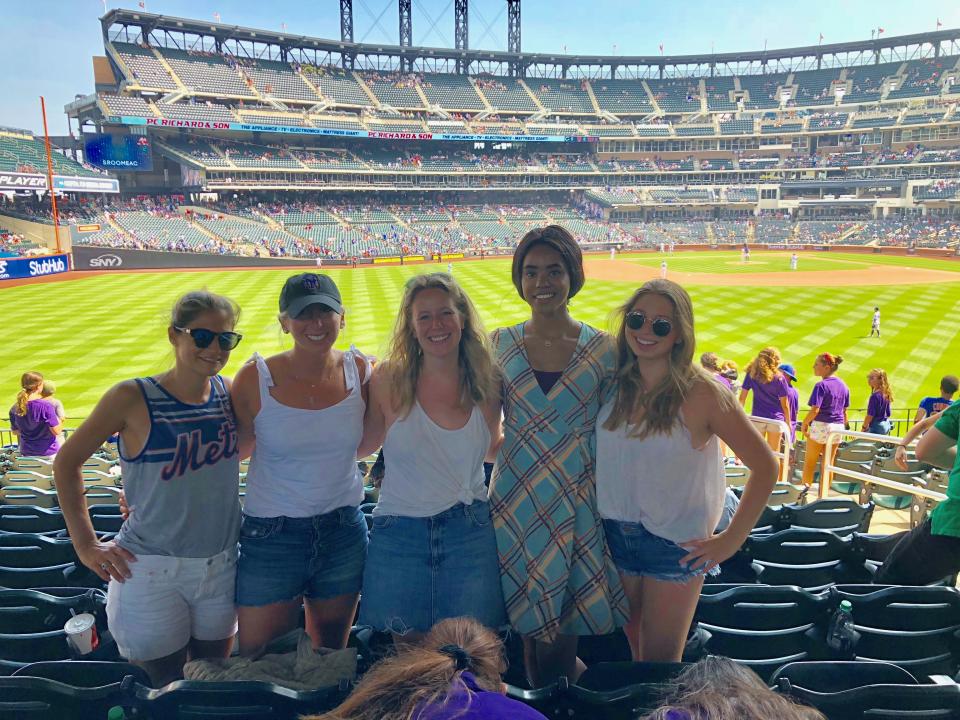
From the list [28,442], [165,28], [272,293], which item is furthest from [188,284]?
[165,28]

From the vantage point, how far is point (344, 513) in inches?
126

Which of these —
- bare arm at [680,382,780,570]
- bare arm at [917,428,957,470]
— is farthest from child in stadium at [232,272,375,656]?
bare arm at [917,428,957,470]

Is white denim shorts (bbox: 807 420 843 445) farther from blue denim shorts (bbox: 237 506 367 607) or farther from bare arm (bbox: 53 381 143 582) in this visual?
bare arm (bbox: 53 381 143 582)

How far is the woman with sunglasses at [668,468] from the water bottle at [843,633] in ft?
2.07

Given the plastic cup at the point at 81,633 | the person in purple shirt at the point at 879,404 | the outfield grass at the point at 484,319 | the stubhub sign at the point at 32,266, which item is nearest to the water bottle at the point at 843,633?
the plastic cup at the point at 81,633

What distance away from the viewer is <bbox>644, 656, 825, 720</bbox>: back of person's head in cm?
148

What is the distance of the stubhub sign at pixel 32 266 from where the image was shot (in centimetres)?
3403

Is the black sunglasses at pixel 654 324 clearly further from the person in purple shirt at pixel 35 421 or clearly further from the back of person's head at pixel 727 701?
the person in purple shirt at pixel 35 421

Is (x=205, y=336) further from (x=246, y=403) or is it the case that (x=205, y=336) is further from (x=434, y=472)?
(x=434, y=472)

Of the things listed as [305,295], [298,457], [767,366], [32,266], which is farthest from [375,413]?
[32,266]

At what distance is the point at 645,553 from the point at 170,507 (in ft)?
7.39

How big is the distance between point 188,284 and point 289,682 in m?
35.3

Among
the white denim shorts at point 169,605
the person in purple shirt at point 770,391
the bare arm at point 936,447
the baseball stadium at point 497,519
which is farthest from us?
the person in purple shirt at point 770,391

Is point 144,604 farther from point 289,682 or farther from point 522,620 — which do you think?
point 522,620
